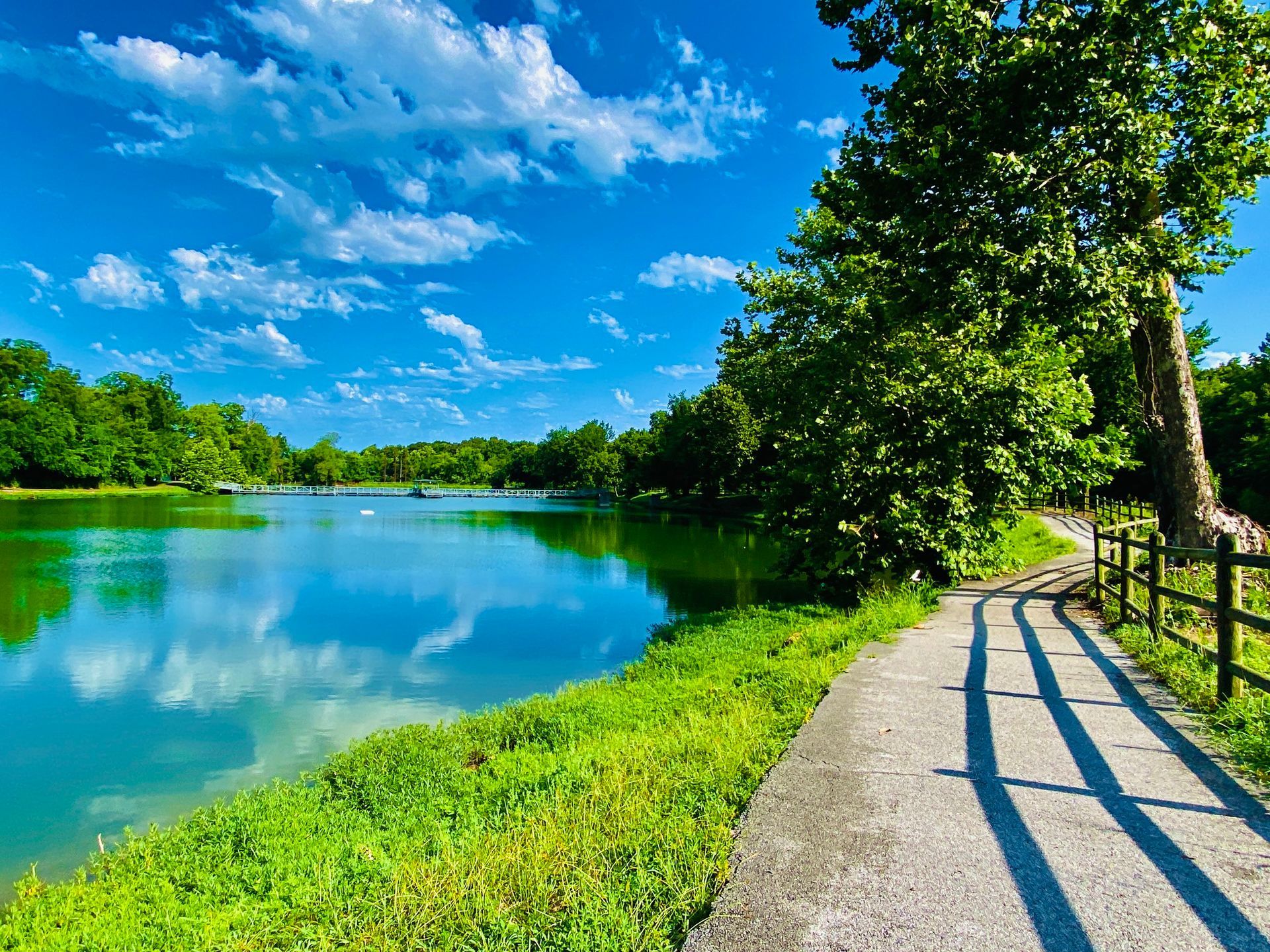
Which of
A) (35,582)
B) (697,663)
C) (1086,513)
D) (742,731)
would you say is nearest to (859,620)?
(697,663)

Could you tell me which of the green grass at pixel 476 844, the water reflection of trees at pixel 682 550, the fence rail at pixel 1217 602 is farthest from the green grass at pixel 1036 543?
the green grass at pixel 476 844

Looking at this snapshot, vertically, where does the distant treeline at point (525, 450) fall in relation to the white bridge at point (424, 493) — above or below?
above

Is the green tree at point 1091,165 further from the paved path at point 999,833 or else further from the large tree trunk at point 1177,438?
the paved path at point 999,833

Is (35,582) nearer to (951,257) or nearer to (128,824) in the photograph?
(128,824)

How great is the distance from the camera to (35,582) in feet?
64.8

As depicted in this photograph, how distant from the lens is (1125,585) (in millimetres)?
9828

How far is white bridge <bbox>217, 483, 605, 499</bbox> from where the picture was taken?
401 feet

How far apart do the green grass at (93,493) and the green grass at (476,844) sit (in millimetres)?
79950

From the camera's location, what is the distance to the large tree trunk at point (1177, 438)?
10.4 meters

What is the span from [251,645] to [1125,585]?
15453mm

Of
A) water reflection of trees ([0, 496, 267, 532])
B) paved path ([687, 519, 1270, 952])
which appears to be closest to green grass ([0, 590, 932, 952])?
paved path ([687, 519, 1270, 952])

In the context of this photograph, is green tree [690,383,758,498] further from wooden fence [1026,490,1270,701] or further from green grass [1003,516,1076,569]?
wooden fence [1026,490,1270,701]

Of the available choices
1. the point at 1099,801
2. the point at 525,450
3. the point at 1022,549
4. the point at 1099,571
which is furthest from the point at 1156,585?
the point at 525,450

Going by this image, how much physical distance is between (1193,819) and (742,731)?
315 centimetres
